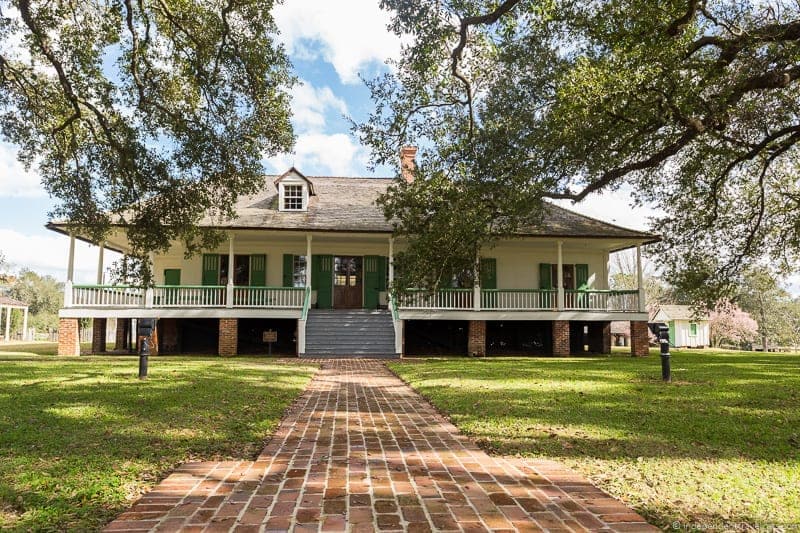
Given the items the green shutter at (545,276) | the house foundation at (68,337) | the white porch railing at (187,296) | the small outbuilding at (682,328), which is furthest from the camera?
the small outbuilding at (682,328)

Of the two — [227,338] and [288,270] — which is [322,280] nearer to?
[288,270]

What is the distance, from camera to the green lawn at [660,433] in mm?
3281

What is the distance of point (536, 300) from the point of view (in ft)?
60.9

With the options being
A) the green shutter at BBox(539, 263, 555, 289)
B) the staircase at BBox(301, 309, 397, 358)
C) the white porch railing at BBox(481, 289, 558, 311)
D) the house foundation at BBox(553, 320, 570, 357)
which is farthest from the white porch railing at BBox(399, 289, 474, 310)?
the green shutter at BBox(539, 263, 555, 289)

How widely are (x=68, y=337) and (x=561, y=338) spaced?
16465mm

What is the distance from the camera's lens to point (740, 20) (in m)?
9.48

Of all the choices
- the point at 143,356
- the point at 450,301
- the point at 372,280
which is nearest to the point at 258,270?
the point at 372,280

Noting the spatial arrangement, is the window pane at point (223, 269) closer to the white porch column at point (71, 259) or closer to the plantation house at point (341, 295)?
the plantation house at point (341, 295)

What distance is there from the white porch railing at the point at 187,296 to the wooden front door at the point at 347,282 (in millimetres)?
4302

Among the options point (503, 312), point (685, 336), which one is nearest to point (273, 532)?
point (503, 312)

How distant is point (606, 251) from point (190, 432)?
62.5 ft

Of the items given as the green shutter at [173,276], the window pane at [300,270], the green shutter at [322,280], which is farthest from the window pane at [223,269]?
the green shutter at [322,280]

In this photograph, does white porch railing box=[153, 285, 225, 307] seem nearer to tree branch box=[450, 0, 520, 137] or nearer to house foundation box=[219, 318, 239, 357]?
house foundation box=[219, 318, 239, 357]

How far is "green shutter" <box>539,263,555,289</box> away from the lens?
20022 millimetres
